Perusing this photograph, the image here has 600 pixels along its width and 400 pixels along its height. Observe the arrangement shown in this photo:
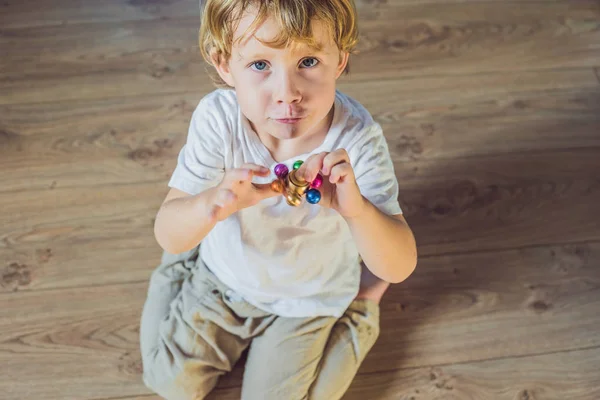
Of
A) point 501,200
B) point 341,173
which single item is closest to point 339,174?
point 341,173

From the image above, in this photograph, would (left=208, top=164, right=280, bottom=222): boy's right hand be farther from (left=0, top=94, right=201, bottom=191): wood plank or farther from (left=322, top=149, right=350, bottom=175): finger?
(left=0, top=94, right=201, bottom=191): wood plank

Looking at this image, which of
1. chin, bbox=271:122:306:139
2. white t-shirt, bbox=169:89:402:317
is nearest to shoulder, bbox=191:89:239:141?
white t-shirt, bbox=169:89:402:317

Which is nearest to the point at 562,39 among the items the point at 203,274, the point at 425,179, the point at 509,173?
the point at 509,173

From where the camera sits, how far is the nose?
2.17 ft

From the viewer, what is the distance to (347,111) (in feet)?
2.62

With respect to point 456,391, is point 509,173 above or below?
above

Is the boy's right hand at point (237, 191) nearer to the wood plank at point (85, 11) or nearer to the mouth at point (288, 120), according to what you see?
the mouth at point (288, 120)

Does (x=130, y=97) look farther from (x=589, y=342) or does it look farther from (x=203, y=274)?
(x=589, y=342)

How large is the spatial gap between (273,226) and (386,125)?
0.55m

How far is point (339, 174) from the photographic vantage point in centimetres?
66

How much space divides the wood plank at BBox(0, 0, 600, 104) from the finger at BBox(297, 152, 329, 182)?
0.73m

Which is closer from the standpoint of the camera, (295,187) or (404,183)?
(295,187)

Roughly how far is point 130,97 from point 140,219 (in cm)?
31

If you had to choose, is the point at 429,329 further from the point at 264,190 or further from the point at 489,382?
the point at 264,190
